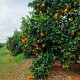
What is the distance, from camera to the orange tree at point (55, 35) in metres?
12.7

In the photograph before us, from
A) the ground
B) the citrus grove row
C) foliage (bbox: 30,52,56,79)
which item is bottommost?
the ground

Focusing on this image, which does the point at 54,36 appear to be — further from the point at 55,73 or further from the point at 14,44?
the point at 14,44

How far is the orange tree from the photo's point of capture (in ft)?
41.7

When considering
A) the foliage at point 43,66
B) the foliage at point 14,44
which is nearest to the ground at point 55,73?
→ the foliage at point 43,66

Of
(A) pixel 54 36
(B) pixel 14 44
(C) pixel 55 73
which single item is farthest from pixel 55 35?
(B) pixel 14 44

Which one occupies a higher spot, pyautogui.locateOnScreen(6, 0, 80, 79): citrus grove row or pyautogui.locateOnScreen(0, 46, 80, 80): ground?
pyautogui.locateOnScreen(6, 0, 80, 79): citrus grove row

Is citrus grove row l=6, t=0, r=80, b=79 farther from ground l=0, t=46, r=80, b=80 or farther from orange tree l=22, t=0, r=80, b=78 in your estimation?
ground l=0, t=46, r=80, b=80

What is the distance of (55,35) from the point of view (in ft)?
42.1

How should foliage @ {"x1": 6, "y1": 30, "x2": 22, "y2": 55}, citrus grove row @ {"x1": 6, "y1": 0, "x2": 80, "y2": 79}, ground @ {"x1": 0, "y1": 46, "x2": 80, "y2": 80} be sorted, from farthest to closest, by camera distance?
foliage @ {"x1": 6, "y1": 30, "x2": 22, "y2": 55}, ground @ {"x1": 0, "y1": 46, "x2": 80, "y2": 80}, citrus grove row @ {"x1": 6, "y1": 0, "x2": 80, "y2": 79}

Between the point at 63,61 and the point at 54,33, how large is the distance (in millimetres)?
1494

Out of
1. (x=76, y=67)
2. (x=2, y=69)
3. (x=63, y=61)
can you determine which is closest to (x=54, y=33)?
(x=63, y=61)

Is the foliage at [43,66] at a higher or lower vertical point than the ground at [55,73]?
higher

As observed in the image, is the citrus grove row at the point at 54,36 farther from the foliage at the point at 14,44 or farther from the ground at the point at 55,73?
the foliage at the point at 14,44

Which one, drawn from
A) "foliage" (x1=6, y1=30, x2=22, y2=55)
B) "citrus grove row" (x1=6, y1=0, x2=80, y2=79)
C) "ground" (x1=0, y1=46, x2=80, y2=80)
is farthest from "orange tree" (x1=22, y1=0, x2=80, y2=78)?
"foliage" (x1=6, y1=30, x2=22, y2=55)
